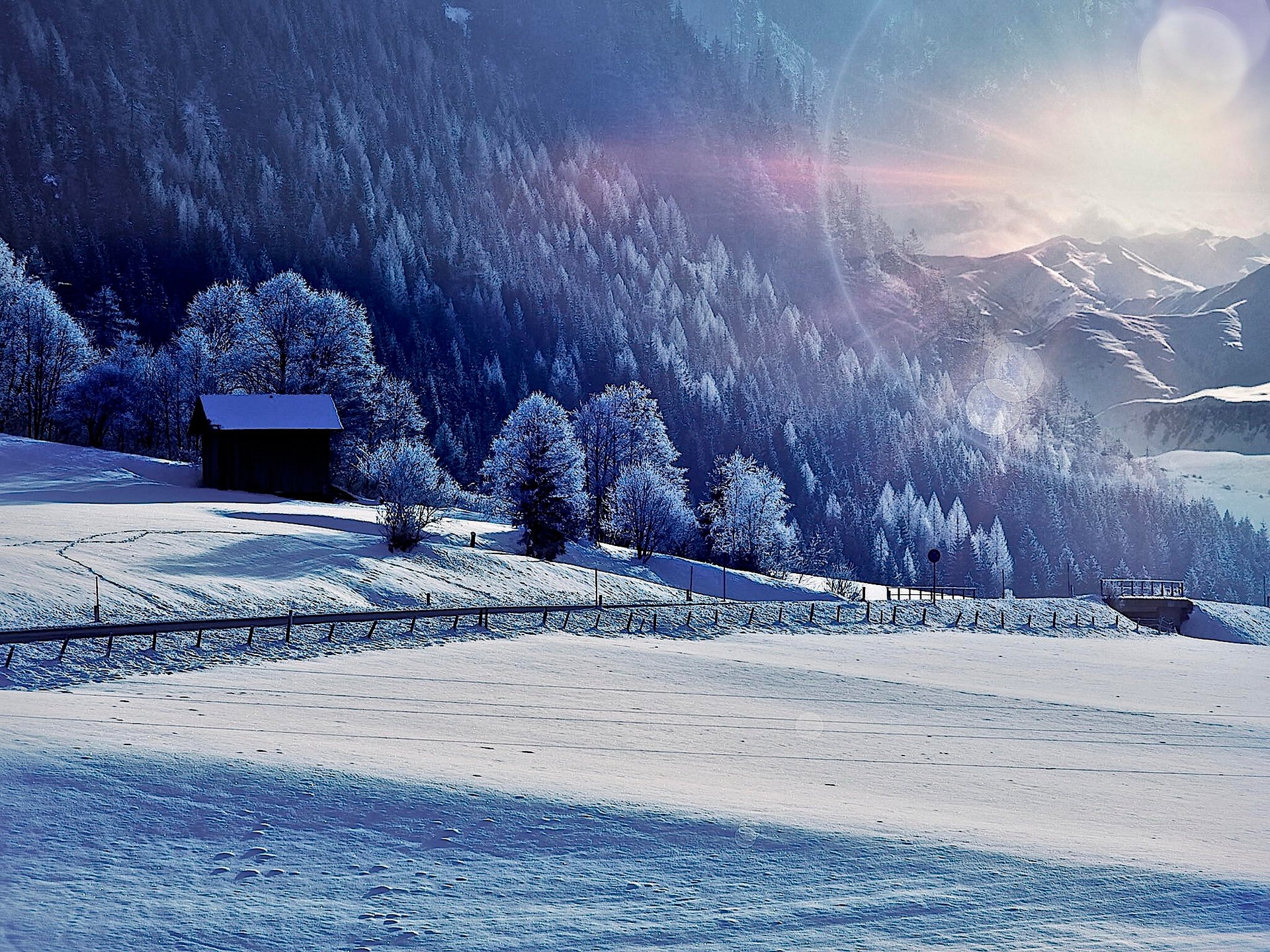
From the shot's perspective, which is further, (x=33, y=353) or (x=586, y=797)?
(x=33, y=353)

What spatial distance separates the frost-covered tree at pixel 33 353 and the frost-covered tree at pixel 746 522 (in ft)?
173

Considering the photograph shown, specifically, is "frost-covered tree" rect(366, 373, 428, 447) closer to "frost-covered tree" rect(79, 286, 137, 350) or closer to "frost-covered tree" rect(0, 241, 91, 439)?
"frost-covered tree" rect(0, 241, 91, 439)

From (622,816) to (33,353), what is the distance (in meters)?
90.9

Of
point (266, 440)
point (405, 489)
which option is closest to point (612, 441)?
point (266, 440)

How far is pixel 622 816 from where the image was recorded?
38.5 feet

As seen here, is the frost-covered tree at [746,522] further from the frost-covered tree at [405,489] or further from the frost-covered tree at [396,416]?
the frost-covered tree at [396,416]

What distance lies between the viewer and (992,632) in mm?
51938

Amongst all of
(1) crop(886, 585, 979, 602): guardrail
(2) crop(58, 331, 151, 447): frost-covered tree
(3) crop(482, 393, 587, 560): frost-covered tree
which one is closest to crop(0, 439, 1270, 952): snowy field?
(3) crop(482, 393, 587, 560): frost-covered tree

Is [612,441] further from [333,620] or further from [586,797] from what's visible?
[586,797]

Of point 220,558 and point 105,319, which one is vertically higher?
point 105,319

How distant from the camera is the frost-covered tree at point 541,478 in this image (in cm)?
6016

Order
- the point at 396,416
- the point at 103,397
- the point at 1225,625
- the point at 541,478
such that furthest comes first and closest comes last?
the point at 396,416 → the point at 103,397 → the point at 1225,625 → the point at 541,478

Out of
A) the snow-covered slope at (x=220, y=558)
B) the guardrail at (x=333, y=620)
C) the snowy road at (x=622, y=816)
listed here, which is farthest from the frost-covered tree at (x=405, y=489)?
the snowy road at (x=622, y=816)

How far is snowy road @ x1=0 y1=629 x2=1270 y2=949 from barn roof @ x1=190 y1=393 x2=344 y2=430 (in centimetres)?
4533
